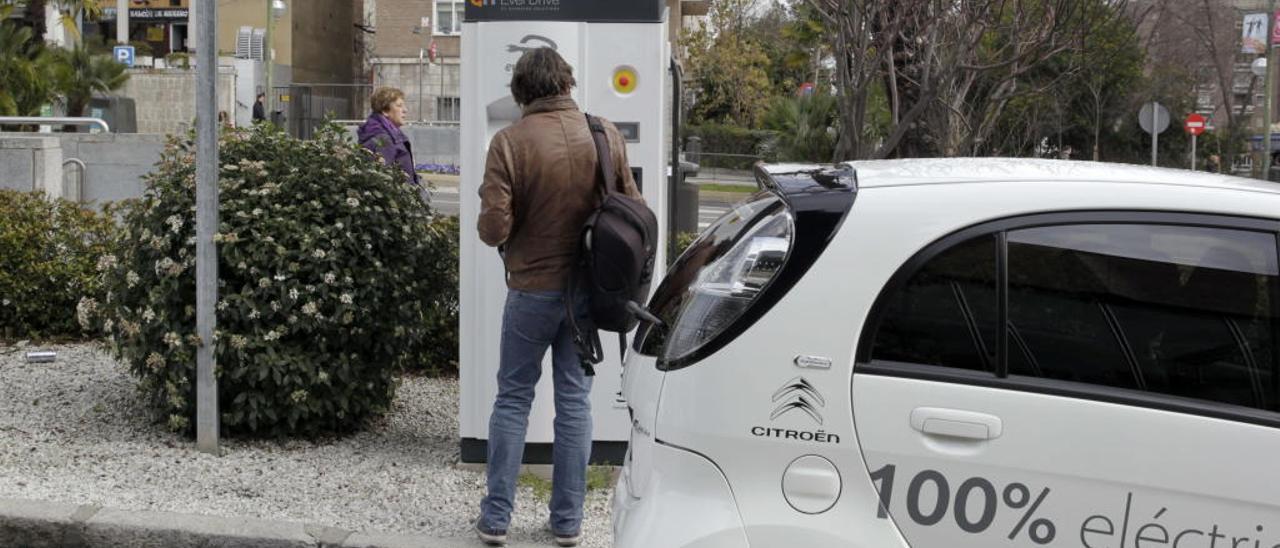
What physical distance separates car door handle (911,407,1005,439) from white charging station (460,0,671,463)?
9.10 ft

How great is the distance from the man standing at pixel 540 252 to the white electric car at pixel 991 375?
171cm

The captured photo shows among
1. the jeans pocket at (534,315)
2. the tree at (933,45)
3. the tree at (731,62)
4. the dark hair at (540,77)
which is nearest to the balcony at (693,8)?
the tree at (731,62)

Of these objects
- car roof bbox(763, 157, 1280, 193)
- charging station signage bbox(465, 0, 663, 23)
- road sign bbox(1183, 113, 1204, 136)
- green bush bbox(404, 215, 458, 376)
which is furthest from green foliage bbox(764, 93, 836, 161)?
car roof bbox(763, 157, 1280, 193)

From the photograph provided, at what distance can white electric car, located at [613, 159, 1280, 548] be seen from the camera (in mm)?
2871

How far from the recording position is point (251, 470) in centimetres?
580

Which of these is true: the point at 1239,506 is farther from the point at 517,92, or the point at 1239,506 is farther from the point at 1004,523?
the point at 517,92

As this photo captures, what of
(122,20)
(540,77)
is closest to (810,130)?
(540,77)

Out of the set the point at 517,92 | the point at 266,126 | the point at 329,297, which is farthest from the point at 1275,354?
the point at 266,126

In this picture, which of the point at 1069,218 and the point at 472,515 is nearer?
the point at 1069,218

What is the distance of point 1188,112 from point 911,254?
44.0 metres

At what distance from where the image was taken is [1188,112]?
43188mm

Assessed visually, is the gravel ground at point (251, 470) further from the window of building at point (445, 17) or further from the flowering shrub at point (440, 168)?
the window of building at point (445, 17)

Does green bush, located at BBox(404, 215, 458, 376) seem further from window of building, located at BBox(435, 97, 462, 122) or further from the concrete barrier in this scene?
window of building, located at BBox(435, 97, 462, 122)

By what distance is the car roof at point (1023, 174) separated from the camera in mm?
3096
